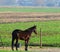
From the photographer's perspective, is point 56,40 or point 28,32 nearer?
point 28,32

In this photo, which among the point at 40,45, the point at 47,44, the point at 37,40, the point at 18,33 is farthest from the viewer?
the point at 37,40

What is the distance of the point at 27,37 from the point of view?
21.7 metres

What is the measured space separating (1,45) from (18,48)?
3.19 metres

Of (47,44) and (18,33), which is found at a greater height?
(18,33)

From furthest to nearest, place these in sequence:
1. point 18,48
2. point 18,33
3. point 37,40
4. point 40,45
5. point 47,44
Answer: point 37,40
point 47,44
point 40,45
point 18,48
point 18,33

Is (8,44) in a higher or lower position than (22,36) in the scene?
lower

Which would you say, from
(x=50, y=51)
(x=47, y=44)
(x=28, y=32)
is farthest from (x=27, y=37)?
(x=47, y=44)

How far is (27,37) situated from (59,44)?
20.8 ft

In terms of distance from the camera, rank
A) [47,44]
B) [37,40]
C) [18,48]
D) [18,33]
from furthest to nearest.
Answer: [37,40]
[47,44]
[18,48]
[18,33]

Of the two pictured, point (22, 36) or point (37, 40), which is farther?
point (37, 40)

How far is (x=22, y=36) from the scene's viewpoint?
2164 centimetres

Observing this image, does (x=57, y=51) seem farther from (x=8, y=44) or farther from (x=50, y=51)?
(x=8, y=44)

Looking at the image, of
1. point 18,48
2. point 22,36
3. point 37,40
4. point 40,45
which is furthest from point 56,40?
point 22,36

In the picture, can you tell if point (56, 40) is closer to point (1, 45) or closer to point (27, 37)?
point (1, 45)
